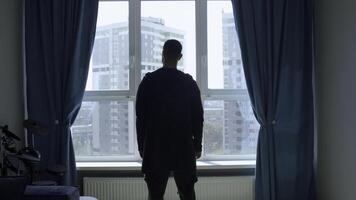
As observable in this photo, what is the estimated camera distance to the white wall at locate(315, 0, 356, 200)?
3219mm

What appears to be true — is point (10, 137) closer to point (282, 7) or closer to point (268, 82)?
point (268, 82)

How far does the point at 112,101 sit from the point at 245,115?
1.24 metres

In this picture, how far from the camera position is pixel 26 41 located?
3.77m

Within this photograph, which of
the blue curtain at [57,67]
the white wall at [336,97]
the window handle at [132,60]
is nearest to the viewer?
the white wall at [336,97]

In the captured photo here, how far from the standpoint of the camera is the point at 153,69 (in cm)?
404

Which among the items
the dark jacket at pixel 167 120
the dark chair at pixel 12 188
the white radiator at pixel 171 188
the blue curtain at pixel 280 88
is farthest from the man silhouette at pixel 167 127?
the blue curtain at pixel 280 88

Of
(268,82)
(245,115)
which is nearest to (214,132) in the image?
(245,115)

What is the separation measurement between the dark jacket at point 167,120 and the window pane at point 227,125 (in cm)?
140

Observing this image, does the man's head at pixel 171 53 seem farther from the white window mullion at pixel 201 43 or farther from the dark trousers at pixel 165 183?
the white window mullion at pixel 201 43

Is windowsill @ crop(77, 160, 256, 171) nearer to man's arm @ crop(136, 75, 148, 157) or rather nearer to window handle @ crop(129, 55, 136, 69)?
window handle @ crop(129, 55, 136, 69)

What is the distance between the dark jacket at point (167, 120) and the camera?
2.58m

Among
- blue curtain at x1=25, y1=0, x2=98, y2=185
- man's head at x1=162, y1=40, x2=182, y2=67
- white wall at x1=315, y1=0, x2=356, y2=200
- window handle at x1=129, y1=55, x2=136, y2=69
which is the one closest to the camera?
man's head at x1=162, y1=40, x2=182, y2=67

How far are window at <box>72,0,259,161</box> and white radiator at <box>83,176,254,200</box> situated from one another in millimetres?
291

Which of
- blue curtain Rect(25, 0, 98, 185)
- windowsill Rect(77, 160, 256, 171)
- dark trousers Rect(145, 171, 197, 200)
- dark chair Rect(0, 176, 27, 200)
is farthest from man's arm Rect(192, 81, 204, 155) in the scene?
blue curtain Rect(25, 0, 98, 185)
